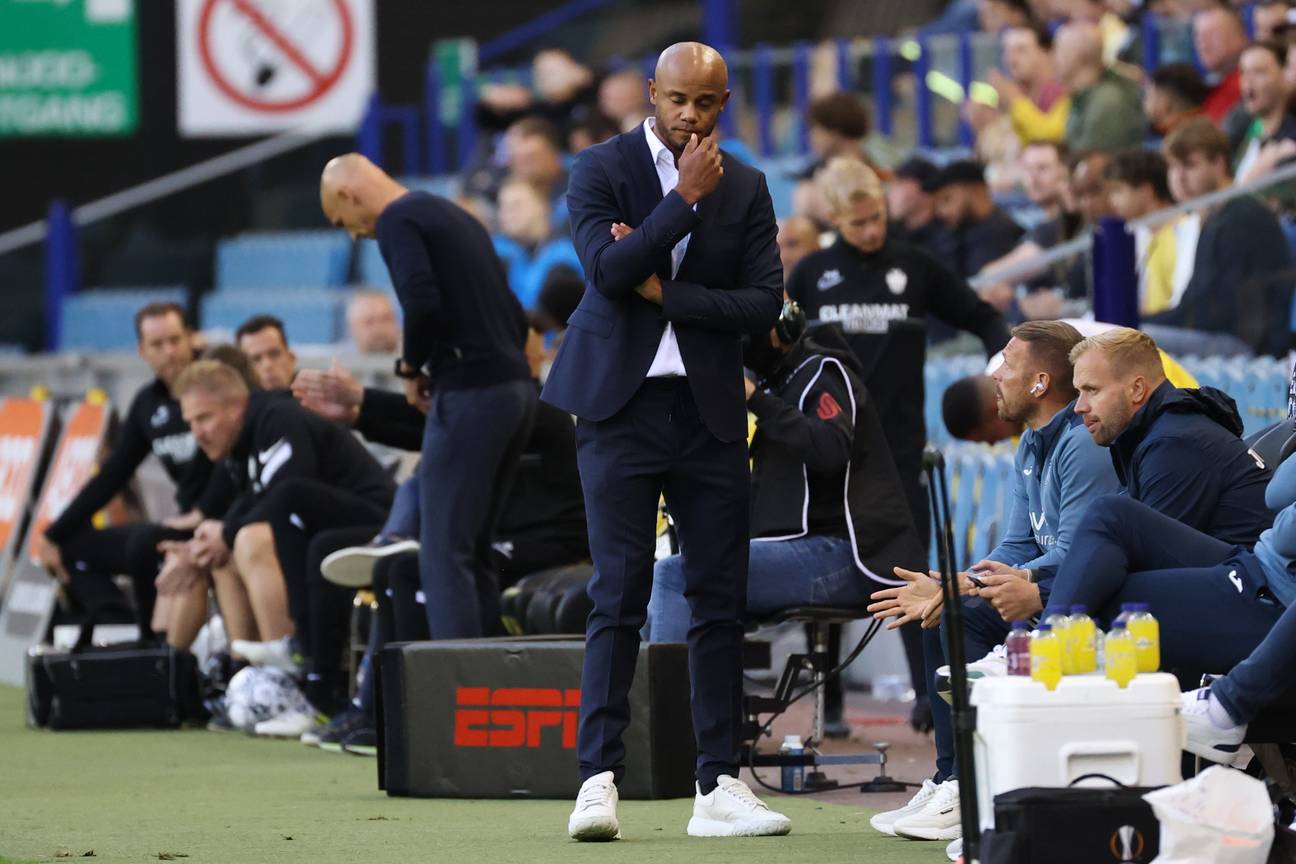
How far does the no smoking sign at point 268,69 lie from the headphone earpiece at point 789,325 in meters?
12.8

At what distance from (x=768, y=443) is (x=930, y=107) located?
8.64 m

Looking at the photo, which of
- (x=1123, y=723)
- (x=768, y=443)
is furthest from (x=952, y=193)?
(x=1123, y=723)

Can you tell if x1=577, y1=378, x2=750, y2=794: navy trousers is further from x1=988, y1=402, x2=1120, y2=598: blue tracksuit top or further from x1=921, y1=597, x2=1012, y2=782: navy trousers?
x1=988, y1=402, x2=1120, y2=598: blue tracksuit top

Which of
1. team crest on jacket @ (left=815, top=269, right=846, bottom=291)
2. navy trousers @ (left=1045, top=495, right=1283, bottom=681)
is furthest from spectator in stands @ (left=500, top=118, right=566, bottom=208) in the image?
navy trousers @ (left=1045, top=495, right=1283, bottom=681)

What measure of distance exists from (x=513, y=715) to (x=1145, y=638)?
2.52 metres

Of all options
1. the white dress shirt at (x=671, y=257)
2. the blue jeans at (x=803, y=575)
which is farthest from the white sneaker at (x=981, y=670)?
the blue jeans at (x=803, y=575)

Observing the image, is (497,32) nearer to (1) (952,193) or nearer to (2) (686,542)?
(1) (952,193)

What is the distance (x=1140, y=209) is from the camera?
989 centimetres

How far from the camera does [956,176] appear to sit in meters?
11.4

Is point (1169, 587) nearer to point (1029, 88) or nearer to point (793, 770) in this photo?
point (793, 770)

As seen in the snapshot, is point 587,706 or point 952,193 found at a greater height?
point 952,193

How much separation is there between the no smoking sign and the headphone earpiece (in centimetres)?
1284

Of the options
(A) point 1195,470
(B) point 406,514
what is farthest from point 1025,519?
(B) point 406,514

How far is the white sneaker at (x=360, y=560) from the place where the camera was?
8852 mm
